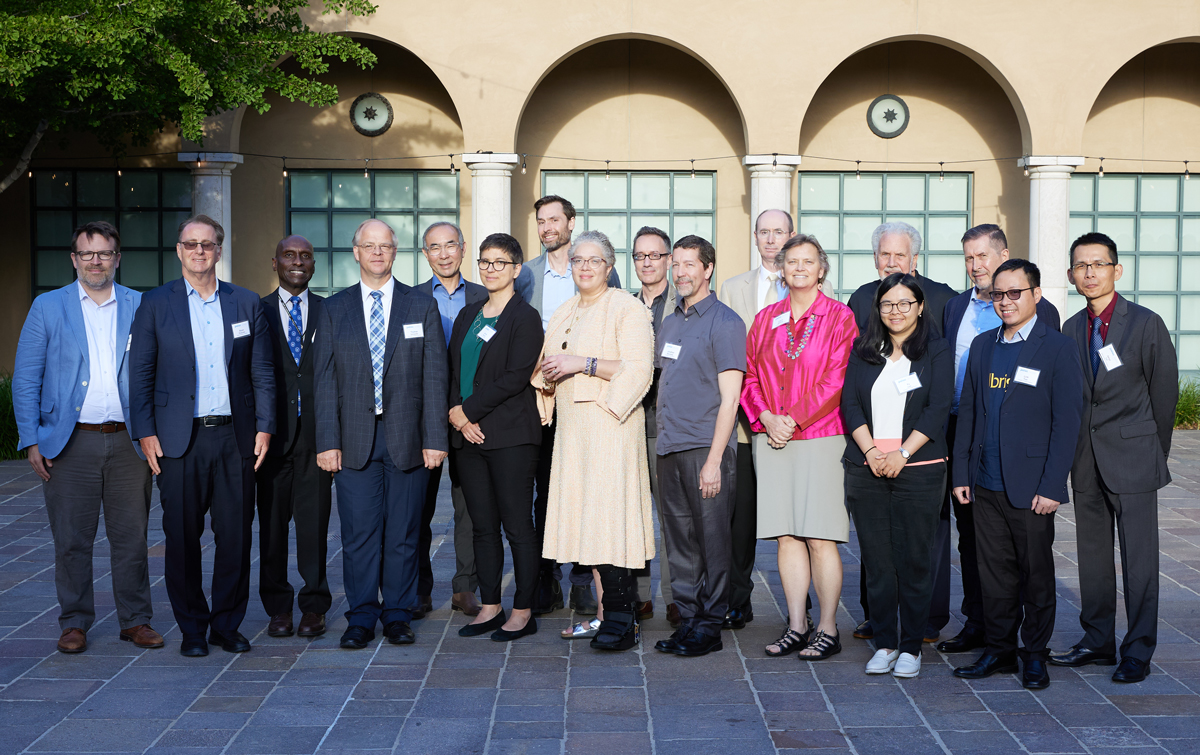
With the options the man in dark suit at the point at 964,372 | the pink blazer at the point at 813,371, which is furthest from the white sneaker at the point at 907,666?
the pink blazer at the point at 813,371

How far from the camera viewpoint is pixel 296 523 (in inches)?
216

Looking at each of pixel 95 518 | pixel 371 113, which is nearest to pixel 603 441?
pixel 95 518

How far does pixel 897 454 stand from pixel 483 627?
2.21 meters

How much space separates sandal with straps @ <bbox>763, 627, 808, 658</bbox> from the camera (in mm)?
5078

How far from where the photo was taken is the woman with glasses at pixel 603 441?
5066mm

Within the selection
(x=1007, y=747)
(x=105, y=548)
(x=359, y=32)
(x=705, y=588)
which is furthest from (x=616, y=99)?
(x=1007, y=747)

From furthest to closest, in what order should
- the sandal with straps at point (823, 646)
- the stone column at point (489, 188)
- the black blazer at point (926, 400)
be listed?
the stone column at point (489, 188)
the sandal with straps at point (823, 646)
the black blazer at point (926, 400)

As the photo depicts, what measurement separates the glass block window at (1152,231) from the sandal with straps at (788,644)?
10.8m

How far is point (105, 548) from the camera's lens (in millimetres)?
7215

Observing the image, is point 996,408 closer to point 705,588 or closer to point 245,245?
point 705,588

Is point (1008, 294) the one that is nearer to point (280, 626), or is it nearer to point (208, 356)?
point (208, 356)

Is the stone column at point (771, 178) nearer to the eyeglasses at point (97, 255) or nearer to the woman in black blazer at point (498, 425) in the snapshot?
the woman in black blazer at point (498, 425)

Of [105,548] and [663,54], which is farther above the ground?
[663,54]

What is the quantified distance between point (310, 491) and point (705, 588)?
2039 millimetres
